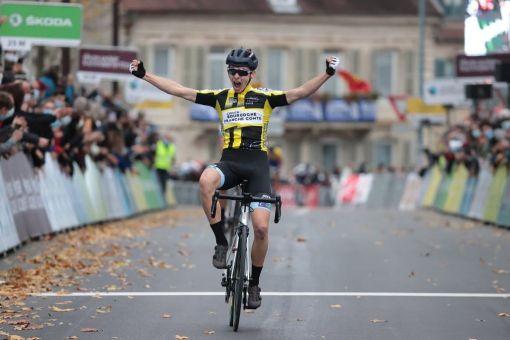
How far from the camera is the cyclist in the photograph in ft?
36.8

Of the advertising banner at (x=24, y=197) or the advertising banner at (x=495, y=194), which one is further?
the advertising banner at (x=495, y=194)

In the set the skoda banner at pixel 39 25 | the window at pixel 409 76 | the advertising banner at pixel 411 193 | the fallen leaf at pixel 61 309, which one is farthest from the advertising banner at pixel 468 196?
the window at pixel 409 76

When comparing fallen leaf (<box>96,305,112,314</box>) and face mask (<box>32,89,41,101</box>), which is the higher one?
face mask (<box>32,89,41,101</box>)

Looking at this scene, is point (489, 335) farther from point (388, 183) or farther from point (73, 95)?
point (388, 183)

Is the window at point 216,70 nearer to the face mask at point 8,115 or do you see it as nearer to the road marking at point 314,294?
the face mask at point 8,115

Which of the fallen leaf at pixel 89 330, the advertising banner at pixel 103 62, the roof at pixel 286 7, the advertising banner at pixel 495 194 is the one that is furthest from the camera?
the roof at pixel 286 7

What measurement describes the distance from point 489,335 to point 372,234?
13003mm

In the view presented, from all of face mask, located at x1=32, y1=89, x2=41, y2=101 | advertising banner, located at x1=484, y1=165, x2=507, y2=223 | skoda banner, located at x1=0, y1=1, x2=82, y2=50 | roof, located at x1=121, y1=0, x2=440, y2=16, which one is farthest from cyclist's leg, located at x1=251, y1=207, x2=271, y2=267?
roof, located at x1=121, y1=0, x2=440, y2=16

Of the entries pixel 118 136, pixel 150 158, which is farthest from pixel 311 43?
pixel 118 136

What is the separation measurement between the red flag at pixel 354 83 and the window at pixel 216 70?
539 centimetres

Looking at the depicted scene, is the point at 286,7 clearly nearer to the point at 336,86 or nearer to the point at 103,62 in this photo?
the point at 336,86

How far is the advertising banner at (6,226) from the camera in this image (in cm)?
1648

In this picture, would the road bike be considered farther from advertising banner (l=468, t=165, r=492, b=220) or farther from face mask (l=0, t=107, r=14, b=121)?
advertising banner (l=468, t=165, r=492, b=220)

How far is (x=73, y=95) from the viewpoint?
24.9 m
